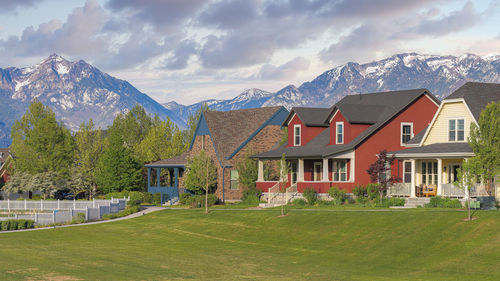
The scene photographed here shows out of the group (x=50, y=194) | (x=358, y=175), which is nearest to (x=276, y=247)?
(x=358, y=175)

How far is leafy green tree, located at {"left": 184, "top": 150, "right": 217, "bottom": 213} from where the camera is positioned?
56438 mm

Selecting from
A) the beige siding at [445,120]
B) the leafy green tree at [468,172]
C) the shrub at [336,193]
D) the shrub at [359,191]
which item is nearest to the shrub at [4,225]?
the shrub at [336,193]

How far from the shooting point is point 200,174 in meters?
56.7

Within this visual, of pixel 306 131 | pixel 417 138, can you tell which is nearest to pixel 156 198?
pixel 306 131

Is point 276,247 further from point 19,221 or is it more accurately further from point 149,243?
point 19,221

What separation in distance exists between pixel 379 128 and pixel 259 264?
25.0 m

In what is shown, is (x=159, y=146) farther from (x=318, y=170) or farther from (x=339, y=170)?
(x=339, y=170)

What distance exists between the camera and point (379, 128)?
53219 mm

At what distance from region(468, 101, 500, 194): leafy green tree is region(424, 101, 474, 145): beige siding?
15.7 feet

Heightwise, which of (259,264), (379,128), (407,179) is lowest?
(259,264)

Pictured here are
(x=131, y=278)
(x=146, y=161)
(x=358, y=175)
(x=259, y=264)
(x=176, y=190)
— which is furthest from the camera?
(x=146, y=161)

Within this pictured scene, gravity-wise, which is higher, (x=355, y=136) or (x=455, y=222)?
(x=355, y=136)

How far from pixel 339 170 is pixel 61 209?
23506 millimetres

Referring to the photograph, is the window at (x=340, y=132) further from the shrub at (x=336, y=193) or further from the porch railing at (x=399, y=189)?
the porch railing at (x=399, y=189)
